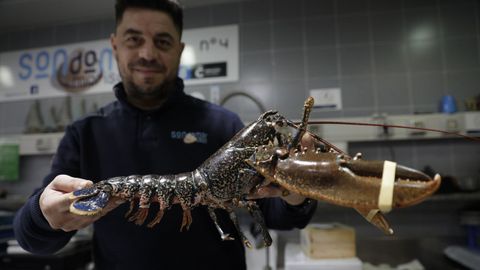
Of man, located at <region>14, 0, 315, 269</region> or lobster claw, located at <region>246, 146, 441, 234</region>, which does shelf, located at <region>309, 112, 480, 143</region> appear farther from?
lobster claw, located at <region>246, 146, 441, 234</region>

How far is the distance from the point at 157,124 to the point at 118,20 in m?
0.43

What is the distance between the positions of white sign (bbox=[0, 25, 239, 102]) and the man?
1.50 metres

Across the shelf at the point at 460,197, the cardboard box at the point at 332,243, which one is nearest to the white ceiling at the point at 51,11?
the cardboard box at the point at 332,243

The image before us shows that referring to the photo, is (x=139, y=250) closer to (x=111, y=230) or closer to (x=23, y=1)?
(x=111, y=230)

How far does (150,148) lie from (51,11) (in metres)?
2.51

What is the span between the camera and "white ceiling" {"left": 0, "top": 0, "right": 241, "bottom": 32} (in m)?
2.79

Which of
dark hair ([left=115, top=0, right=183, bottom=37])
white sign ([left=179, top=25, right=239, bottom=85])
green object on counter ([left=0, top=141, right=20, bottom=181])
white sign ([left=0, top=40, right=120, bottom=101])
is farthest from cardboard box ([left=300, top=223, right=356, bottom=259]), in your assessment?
green object on counter ([left=0, top=141, right=20, bottom=181])

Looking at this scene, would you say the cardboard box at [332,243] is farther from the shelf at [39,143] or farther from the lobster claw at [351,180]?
the shelf at [39,143]

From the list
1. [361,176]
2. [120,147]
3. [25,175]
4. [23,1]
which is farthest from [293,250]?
[23,1]

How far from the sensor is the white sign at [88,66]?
279 centimetres

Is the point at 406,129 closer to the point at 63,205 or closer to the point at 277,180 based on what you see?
the point at 277,180

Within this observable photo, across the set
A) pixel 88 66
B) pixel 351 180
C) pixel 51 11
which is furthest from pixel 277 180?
pixel 51 11

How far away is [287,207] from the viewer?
1074 mm

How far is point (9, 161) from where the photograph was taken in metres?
3.05
